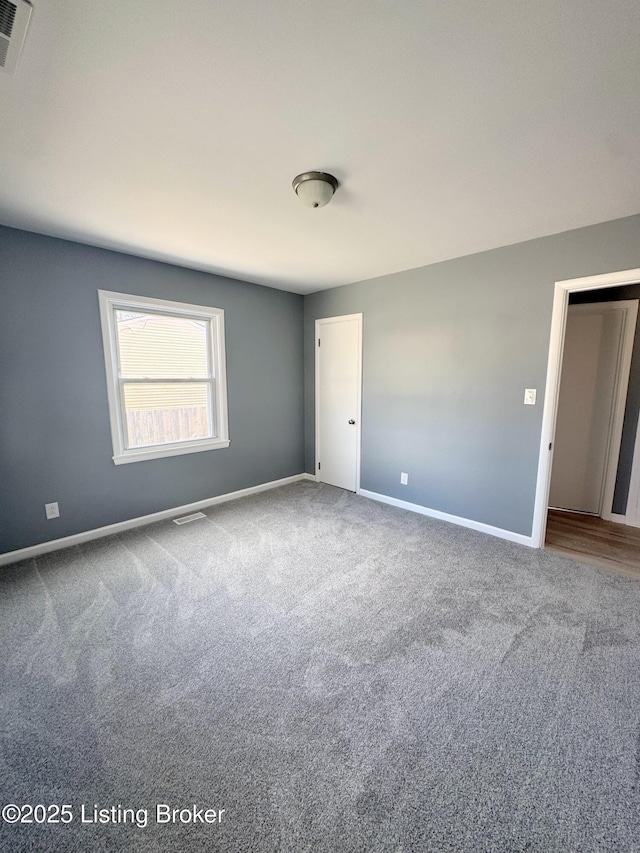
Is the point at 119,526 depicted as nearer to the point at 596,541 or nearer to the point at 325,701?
the point at 325,701

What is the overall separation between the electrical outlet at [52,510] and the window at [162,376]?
0.56 m

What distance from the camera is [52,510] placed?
2795mm

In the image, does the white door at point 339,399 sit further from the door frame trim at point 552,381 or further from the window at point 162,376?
the door frame trim at point 552,381

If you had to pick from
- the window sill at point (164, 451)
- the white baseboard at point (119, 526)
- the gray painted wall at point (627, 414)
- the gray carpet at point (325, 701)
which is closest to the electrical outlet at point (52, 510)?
the white baseboard at point (119, 526)

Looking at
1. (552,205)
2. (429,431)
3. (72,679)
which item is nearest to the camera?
(72,679)

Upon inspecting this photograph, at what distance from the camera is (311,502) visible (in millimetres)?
3939

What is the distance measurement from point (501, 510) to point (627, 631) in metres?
1.19

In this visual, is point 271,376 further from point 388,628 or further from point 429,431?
point 388,628

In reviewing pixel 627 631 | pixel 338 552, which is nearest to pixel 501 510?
pixel 627 631

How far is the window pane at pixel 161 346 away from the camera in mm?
3125

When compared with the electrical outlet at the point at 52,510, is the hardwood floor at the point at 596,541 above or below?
below

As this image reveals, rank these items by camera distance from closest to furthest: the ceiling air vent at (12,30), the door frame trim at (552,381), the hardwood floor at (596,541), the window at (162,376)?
1. the ceiling air vent at (12,30)
2. the door frame trim at (552,381)
3. the hardwood floor at (596,541)
4. the window at (162,376)

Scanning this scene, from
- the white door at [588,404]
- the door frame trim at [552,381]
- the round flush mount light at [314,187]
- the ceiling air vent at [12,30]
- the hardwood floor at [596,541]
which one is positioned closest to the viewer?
the ceiling air vent at [12,30]

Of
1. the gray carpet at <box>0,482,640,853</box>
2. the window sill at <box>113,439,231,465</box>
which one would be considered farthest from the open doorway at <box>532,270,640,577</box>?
the window sill at <box>113,439,231,465</box>
